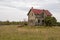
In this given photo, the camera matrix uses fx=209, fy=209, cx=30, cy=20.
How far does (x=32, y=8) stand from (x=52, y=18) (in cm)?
998

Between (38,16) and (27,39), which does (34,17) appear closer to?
(38,16)

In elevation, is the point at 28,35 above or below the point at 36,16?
below

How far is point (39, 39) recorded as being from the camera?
2230cm

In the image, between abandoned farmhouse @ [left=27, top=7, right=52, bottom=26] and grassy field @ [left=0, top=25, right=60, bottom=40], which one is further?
abandoned farmhouse @ [left=27, top=7, right=52, bottom=26]

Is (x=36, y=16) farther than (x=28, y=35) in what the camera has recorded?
Yes

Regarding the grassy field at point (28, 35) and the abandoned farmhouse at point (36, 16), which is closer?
the grassy field at point (28, 35)

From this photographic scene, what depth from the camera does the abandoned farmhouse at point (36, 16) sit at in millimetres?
68875

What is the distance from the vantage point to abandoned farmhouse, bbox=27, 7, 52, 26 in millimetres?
68875

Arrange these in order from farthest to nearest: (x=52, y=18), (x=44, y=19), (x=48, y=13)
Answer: (x=48, y=13) → (x=44, y=19) → (x=52, y=18)

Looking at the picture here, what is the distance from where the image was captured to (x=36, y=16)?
68.9 m

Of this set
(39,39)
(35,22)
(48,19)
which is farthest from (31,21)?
(39,39)

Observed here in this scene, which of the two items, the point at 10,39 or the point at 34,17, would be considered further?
the point at 34,17

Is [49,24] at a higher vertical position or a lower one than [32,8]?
lower

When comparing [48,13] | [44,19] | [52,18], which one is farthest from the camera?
[48,13]
